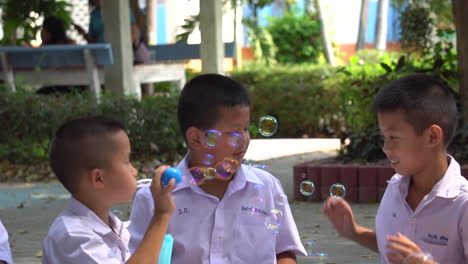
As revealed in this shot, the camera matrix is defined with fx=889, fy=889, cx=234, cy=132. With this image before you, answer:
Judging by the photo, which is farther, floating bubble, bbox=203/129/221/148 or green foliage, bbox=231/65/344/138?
green foliage, bbox=231/65/344/138

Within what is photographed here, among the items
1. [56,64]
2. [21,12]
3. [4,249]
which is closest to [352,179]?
[56,64]

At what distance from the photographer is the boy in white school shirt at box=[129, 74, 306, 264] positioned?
10.2 feet

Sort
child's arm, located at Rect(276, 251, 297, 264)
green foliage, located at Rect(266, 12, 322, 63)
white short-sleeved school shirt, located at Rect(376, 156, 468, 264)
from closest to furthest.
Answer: white short-sleeved school shirt, located at Rect(376, 156, 468, 264)
child's arm, located at Rect(276, 251, 297, 264)
green foliage, located at Rect(266, 12, 322, 63)

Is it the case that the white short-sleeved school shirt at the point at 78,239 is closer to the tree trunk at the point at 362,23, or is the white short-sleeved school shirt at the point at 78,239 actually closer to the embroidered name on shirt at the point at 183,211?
the embroidered name on shirt at the point at 183,211

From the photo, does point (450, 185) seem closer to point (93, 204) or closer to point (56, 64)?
point (93, 204)

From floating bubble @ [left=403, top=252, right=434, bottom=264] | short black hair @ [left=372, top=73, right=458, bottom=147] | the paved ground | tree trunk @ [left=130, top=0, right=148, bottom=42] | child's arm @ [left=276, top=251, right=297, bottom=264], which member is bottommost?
the paved ground

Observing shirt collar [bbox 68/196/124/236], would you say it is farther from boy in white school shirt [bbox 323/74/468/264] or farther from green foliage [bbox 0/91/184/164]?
green foliage [bbox 0/91/184/164]

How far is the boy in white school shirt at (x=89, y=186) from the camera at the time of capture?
2678 millimetres

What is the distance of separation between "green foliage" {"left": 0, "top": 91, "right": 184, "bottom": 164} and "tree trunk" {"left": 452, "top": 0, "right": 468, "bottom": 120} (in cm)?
275

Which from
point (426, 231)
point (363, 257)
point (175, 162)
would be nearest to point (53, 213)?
point (175, 162)

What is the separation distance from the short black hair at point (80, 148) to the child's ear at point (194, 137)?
45 cm

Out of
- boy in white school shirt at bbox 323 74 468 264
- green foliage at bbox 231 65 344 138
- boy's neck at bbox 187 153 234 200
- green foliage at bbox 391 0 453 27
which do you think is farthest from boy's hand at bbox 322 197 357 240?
green foliage at bbox 231 65 344 138

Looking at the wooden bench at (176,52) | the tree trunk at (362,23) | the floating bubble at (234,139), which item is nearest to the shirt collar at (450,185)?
the floating bubble at (234,139)

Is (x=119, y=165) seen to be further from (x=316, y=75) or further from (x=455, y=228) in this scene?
(x=316, y=75)
